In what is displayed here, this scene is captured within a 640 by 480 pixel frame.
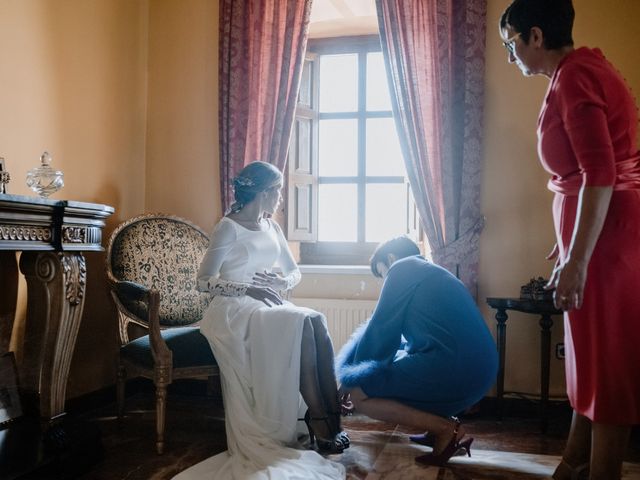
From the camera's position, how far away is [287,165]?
3.82 meters

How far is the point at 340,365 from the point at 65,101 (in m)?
2.01

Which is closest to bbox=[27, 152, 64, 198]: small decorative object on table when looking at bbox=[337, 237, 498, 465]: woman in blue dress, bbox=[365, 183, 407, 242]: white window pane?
bbox=[337, 237, 498, 465]: woman in blue dress

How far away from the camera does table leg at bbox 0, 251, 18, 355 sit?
265cm

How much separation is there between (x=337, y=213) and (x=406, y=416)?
6.55ft

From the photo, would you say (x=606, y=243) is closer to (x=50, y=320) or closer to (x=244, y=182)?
(x=244, y=182)

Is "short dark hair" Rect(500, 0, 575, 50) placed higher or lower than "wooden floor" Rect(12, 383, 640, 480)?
higher

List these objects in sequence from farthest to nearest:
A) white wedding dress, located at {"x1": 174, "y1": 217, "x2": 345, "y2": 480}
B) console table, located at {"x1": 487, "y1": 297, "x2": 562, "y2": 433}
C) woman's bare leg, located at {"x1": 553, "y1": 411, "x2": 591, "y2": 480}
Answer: console table, located at {"x1": 487, "y1": 297, "x2": 562, "y2": 433} → white wedding dress, located at {"x1": 174, "y1": 217, "x2": 345, "y2": 480} → woman's bare leg, located at {"x1": 553, "y1": 411, "x2": 591, "y2": 480}

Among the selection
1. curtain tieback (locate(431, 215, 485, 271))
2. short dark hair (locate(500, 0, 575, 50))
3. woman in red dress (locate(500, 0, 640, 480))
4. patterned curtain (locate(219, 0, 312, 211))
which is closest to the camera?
woman in red dress (locate(500, 0, 640, 480))

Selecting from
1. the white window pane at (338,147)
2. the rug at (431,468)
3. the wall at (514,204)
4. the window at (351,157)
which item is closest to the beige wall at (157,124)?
the wall at (514,204)

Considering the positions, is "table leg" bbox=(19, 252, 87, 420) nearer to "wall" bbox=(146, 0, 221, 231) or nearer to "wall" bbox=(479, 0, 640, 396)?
"wall" bbox=(146, 0, 221, 231)

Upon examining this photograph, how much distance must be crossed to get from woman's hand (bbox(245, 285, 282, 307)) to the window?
1.29 meters

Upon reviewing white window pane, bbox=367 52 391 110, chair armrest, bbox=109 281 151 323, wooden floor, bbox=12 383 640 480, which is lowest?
wooden floor, bbox=12 383 640 480

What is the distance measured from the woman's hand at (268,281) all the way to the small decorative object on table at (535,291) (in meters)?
1.31

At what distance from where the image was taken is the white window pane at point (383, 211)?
4.06m
